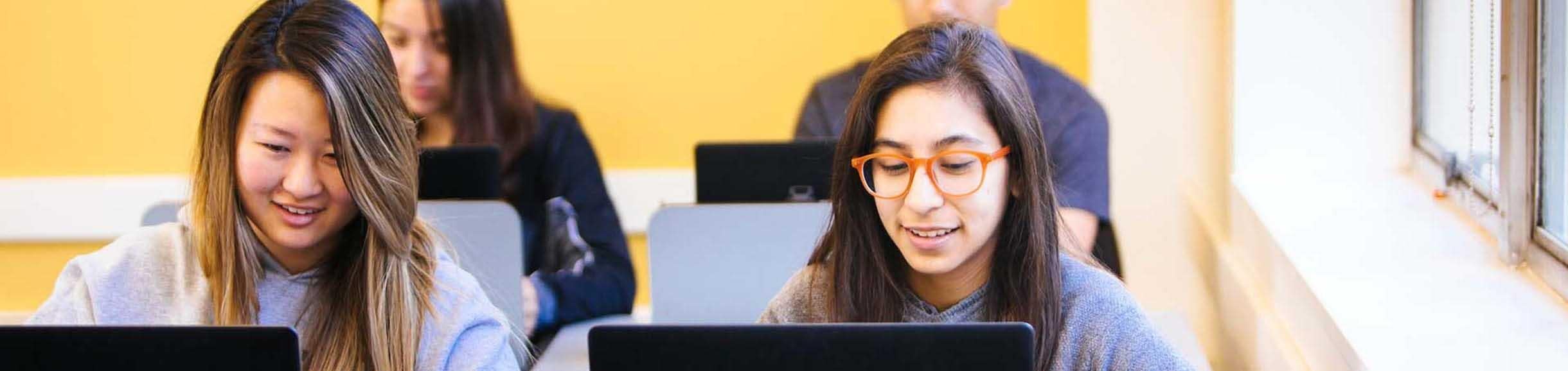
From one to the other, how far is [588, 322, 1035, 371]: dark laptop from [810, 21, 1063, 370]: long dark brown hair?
0.39 m

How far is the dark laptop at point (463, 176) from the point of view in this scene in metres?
2.80

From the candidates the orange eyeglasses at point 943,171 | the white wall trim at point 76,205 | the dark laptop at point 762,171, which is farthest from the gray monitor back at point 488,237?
the white wall trim at point 76,205

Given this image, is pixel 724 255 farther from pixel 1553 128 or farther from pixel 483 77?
pixel 1553 128

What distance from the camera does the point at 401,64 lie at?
3367 millimetres

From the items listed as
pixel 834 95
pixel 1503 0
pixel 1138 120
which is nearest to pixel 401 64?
pixel 834 95

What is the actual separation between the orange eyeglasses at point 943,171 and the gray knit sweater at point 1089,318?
117mm

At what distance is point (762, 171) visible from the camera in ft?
9.19

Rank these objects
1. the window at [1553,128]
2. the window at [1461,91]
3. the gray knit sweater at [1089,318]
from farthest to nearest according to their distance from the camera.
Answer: the window at [1461,91]
the window at [1553,128]
the gray knit sweater at [1089,318]

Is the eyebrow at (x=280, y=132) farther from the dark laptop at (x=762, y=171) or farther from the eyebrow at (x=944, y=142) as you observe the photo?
the dark laptop at (x=762, y=171)

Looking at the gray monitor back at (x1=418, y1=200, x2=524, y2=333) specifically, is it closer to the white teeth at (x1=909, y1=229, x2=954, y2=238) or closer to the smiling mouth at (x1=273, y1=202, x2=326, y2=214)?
the smiling mouth at (x1=273, y1=202, x2=326, y2=214)

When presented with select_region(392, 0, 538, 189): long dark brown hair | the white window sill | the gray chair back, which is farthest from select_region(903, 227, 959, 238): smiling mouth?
select_region(392, 0, 538, 189): long dark brown hair

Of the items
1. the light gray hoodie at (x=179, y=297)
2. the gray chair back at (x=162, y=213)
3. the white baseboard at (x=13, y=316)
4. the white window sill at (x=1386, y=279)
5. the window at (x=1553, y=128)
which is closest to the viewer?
the light gray hoodie at (x=179, y=297)

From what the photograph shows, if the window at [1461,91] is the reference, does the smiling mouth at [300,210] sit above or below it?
above

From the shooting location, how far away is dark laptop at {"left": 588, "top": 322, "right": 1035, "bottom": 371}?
4.09 ft
